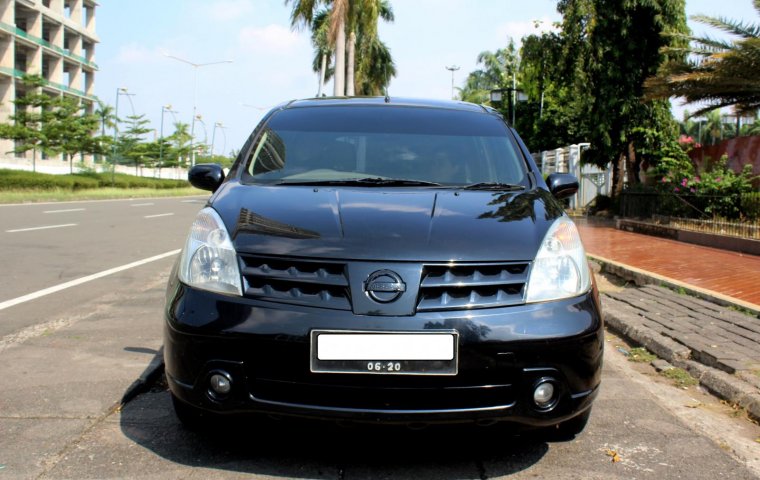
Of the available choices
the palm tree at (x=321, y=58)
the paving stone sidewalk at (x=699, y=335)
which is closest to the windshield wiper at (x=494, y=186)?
the paving stone sidewalk at (x=699, y=335)

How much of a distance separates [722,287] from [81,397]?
639cm

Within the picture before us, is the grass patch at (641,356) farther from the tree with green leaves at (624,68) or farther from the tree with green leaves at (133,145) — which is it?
the tree with green leaves at (133,145)

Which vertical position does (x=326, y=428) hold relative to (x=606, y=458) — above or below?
above

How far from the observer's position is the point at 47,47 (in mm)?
59531

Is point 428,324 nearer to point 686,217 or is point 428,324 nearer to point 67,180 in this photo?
point 686,217

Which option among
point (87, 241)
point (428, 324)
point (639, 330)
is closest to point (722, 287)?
point (639, 330)

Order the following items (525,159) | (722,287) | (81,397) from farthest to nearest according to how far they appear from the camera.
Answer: (722,287)
(525,159)
(81,397)

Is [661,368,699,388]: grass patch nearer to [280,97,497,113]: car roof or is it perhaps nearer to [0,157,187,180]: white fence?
[280,97,497,113]: car roof

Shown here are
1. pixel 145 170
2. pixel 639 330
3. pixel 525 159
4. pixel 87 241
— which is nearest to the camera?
pixel 525 159

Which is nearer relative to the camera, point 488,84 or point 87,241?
point 87,241

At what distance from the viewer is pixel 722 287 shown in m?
7.45

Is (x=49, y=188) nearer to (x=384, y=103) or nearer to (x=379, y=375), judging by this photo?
(x=384, y=103)

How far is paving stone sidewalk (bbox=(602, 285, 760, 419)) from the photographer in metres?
4.19

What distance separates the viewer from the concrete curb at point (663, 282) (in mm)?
6375
